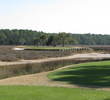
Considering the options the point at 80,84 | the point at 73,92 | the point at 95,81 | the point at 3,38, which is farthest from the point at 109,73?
the point at 3,38

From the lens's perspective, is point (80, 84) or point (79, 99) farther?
point (80, 84)

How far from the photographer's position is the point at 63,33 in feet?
551

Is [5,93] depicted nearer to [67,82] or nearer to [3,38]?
[67,82]

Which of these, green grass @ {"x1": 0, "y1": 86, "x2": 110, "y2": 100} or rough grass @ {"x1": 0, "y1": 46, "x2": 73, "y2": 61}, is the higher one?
green grass @ {"x1": 0, "y1": 86, "x2": 110, "y2": 100}

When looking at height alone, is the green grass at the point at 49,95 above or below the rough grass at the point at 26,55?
above

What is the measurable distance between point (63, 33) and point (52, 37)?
21.2 feet

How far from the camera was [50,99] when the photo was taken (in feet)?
50.3

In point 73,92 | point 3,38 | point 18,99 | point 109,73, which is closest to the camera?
point 18,99

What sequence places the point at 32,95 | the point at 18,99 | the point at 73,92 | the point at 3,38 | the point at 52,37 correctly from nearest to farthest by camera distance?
the point at 18,99 < the point at 32,95 < the point at 73,92 < the point at 52,37 < the point at 3,38

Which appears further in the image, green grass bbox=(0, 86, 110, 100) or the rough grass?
the rough grass

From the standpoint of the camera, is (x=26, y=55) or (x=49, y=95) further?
(x=26, y=55)

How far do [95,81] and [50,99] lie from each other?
8491 mm

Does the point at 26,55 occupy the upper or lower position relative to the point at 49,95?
lower

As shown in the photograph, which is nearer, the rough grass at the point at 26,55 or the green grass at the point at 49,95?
the green grass at the point at 49,95
